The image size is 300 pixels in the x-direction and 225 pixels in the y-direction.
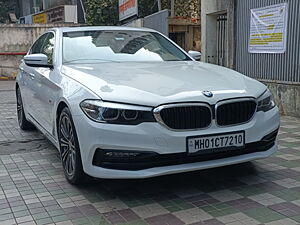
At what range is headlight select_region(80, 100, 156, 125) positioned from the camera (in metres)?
3.25

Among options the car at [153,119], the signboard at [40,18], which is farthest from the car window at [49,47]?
the signboard at [40,18]

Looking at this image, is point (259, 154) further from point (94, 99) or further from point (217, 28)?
point (217, 28)

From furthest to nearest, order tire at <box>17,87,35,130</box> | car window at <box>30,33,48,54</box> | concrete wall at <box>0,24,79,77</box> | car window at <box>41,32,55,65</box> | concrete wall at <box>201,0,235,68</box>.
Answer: concrete wall at <box>0,24,79,77</box>
concrete wall at <box>201,0,235,68</box>
tire at <box>17,87,35,130</box>
car window at <box>30,33,48,54</box>
car window at <box>41,32,55,65</box>

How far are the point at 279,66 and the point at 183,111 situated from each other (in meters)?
5.03

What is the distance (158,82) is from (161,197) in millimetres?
1043

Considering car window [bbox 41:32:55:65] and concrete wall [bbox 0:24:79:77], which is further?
concrete wall [bbox 0:24:79:77]

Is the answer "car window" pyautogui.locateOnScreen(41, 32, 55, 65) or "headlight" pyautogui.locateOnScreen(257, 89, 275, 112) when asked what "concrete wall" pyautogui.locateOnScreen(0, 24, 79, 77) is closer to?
"car window" pyautogui.locateOnScreen(41, 32, 55, 65)

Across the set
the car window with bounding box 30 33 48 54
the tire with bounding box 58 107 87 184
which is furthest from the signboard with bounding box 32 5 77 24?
the tire with bounding box 58 107 87 184

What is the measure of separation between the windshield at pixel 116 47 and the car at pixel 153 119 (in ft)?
0.87

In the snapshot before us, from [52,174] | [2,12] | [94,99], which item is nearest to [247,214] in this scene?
[94,99]

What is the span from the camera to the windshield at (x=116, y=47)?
4.65 meters

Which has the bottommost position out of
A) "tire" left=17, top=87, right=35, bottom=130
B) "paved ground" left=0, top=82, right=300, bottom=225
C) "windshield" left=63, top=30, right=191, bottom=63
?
"paved ground" left=0, top=82, right=300, bottom=225

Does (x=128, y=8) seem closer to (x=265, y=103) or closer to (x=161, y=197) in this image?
(x=265, y=103)

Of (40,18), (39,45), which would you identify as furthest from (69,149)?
(40,18)
